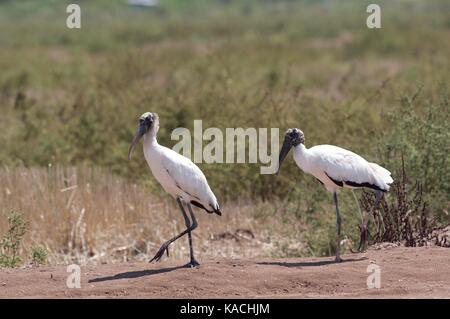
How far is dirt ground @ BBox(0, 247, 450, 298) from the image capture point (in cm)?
747

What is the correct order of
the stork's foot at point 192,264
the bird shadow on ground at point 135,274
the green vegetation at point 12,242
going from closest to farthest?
the bird shadow on ground at point 135,274, the stork's foot at point 192,264, the green vegetation at point 12,242

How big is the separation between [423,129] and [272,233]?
2.05 metres

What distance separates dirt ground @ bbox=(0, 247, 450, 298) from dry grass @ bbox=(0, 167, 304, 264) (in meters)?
2.41

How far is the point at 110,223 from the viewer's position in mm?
11141

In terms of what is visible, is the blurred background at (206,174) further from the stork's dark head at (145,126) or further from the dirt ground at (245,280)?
the stork's dark head at (145,126)

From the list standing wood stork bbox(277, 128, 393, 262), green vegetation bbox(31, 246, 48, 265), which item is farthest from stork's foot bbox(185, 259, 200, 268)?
green vegetation bbox(31, 246, 48, 265)

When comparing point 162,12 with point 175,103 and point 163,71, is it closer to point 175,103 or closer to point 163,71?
point 163,71

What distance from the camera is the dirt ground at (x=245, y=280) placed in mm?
7473

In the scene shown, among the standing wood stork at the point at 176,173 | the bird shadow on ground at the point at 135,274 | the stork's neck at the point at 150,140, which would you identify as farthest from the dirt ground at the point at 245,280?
the stork's neck at the point at 150,140

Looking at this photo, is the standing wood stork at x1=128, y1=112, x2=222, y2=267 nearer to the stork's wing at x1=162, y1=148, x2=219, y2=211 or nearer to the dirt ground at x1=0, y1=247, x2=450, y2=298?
the stork's wing at x1=162, y1=148, x2=219, y2=211

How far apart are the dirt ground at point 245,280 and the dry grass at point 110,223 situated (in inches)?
94.9

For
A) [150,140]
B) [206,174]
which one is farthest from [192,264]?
[206,174]

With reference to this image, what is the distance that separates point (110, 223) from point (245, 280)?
3.68 metres
